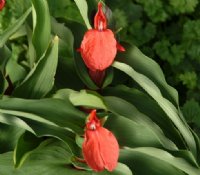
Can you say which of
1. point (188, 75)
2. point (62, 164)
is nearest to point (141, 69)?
point (62, 164)

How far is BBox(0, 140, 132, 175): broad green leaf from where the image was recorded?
1.48 metres

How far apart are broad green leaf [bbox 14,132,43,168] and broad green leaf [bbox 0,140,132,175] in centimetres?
2

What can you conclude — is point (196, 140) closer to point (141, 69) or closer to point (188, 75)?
point (141, 69)

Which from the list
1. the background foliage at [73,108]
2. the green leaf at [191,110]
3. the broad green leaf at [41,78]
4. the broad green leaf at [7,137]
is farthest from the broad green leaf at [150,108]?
the green leaf at [191,110]

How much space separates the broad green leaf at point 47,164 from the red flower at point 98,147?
0.16 metres

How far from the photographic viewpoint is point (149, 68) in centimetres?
164

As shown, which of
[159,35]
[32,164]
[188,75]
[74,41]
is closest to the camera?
[32,164]

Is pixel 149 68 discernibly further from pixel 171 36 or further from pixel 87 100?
pixel 171 36

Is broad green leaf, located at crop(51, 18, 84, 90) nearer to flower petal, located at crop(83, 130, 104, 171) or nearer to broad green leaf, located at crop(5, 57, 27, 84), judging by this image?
broad green leaf, located at crop(5, 57, 27, 84)

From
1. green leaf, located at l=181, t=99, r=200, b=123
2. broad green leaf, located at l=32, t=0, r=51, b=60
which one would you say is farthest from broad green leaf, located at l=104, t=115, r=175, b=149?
green leaf, located at l=181, t=99, r=200, b=123

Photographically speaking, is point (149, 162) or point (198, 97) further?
point (198, 97)

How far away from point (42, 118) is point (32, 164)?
17 cm

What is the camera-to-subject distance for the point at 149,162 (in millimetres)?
1539

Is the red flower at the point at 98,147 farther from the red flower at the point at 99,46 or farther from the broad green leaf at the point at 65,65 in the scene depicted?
the broad green leaf at the point at 65,65
